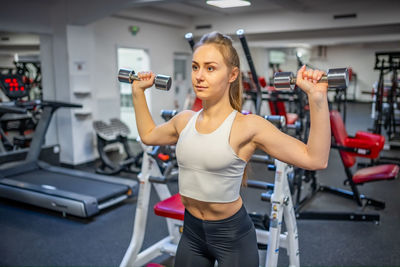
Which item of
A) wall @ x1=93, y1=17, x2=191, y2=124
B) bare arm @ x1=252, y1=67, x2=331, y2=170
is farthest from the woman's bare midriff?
wall @ x1=93, y1=17, x2=191, y2=124

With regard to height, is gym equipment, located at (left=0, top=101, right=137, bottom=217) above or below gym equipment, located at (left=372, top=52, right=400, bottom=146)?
A: below

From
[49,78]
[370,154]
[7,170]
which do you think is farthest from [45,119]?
[370,154]

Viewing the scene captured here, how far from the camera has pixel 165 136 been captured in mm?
1426

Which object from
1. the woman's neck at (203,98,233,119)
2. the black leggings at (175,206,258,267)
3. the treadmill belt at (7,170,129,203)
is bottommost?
the treadmill belt at (7,170,129,203)

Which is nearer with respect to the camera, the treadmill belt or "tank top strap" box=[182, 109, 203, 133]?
"tank top strap" box=[182, 109, 203, 133]

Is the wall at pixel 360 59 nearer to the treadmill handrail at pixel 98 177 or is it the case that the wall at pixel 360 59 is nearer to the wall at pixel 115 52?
the wall at pixel 115 52

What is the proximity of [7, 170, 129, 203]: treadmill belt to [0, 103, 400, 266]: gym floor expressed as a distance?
0.20 meters

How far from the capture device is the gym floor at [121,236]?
105 inches

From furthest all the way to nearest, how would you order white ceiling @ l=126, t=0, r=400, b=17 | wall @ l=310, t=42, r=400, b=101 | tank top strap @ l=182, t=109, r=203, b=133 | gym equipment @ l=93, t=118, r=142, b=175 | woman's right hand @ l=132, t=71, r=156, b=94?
1. wall @ l=310, t=42, r=400, b=101
2. white ceiling @ l=126, t=0, r=400, b=17
3. gym equipment @ l=93, t=118, r=142, b=175
4. woman's right hand @ l=132, t=71, r=156, b=94
5. tank top strap @ l=182, t=109, r=203, b=133

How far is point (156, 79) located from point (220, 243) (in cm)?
67

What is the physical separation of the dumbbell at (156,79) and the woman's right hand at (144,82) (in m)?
0.02

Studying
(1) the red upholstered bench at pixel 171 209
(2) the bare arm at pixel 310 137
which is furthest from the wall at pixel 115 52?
(2) the bare arm at pixel 310 137

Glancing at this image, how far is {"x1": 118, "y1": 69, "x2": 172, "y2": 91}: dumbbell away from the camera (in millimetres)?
1349

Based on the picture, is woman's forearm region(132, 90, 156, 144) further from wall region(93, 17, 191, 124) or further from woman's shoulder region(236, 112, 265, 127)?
wall region(93, 17, 191, 124)
